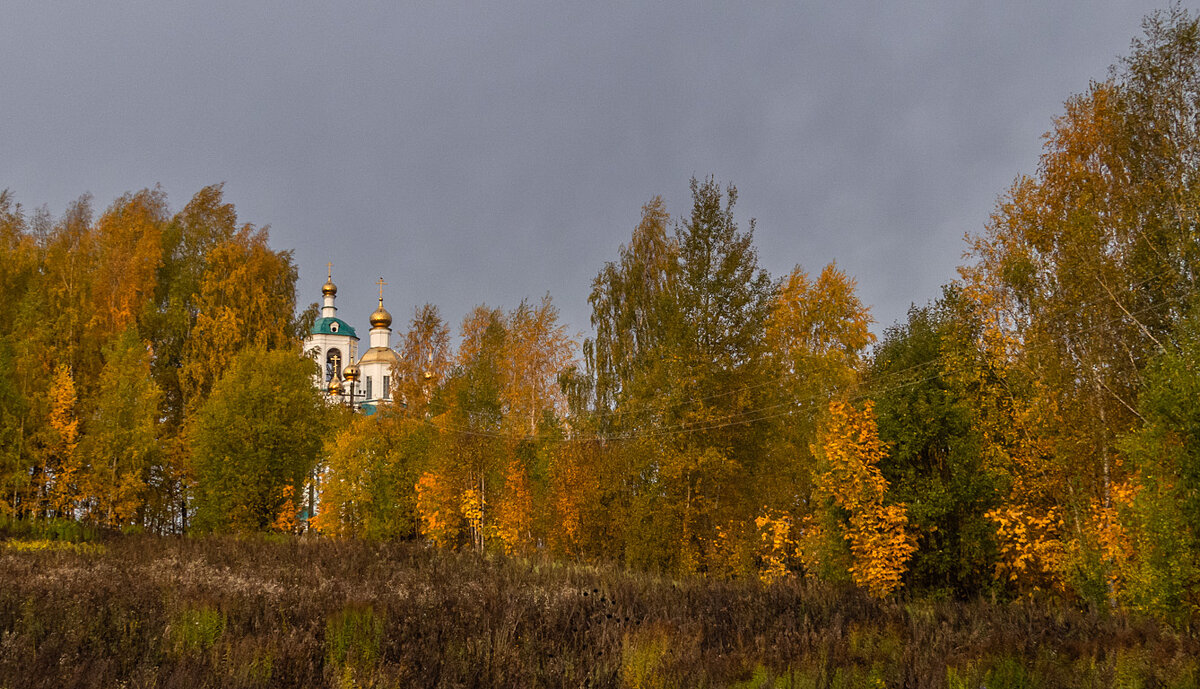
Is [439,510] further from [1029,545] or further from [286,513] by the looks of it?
[1029,545]

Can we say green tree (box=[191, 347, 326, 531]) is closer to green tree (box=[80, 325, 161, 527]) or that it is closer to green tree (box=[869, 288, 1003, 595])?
green tree (box=[80, 325, 161, 527])

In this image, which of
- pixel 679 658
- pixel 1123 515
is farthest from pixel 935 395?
pixel 679 658

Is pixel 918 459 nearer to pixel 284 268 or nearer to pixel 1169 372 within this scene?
pixel 1169 372

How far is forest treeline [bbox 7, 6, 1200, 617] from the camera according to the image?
54.7 feet

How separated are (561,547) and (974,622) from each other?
14.5 m

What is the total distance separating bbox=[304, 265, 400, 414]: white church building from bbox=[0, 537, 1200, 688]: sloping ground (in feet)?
87.4

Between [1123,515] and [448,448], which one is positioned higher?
[448,448]

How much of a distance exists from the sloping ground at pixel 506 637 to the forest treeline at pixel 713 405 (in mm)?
2975

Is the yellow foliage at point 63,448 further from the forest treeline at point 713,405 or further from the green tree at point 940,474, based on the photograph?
the green tree at point 940,474

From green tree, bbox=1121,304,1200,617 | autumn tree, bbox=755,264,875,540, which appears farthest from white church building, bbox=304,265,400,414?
green tree, bbox=1121,304,1200,617

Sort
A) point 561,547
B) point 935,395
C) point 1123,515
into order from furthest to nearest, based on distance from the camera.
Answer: point 561,547
point 935,395
point 1123,515

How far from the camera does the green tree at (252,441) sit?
91.8 ft

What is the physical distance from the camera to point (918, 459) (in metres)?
18.0

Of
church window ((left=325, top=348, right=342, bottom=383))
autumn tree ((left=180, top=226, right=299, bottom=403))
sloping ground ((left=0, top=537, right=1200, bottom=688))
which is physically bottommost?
sloping ground ((left=0, top=537, right=1200, bottom=688))
